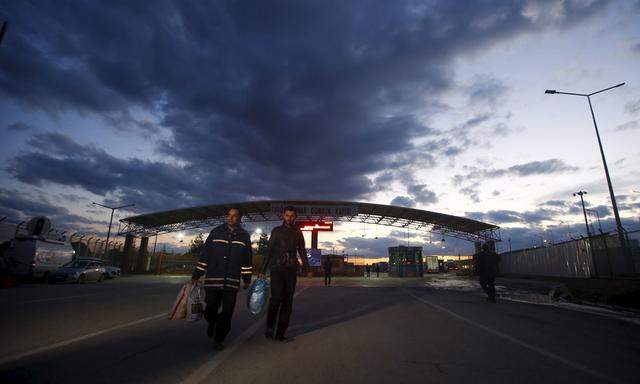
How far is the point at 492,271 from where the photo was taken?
420 inches

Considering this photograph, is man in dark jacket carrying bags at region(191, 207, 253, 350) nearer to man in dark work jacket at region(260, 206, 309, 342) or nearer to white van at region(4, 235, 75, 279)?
man in dark work jacket at region(260, 206, 309, 342)

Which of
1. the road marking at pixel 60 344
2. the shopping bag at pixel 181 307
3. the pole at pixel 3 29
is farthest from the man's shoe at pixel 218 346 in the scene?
the pole at pixel 3 29

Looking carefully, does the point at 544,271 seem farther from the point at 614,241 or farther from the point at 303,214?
the point at 303,214

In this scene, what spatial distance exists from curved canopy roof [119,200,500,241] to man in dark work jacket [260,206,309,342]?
29.5m

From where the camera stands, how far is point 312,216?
35719 millimetres

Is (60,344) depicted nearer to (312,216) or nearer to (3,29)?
(3,29)

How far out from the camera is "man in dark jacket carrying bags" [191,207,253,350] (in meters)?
4.20

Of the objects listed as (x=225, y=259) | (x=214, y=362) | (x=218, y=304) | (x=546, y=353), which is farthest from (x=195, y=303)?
(x=546, y=353)

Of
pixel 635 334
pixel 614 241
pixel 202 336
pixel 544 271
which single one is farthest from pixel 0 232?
pixel 544 271

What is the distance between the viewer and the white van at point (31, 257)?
52.7ft

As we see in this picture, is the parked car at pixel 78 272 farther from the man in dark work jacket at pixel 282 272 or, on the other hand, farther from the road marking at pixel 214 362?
the man in dark work jacket at pixel 282 272

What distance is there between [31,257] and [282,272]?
1829 centimetres

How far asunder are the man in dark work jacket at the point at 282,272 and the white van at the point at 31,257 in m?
17.4

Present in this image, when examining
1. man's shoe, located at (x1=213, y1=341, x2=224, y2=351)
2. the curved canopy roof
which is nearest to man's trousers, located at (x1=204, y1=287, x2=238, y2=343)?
man's shoe, located at (x1=213, y1=341, x2=224, y2=351)
